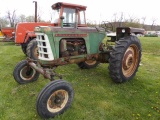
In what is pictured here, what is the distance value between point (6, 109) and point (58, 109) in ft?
3.52

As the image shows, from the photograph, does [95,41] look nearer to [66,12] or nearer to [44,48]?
[66,12]

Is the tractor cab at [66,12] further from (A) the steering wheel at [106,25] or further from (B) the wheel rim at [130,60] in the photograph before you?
(B) the wheel rim at [130,60]

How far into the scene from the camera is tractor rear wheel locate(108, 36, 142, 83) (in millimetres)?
4207

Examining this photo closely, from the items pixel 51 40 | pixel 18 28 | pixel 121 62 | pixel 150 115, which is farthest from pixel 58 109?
pixel 18 28

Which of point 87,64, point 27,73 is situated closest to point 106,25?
point 87,64

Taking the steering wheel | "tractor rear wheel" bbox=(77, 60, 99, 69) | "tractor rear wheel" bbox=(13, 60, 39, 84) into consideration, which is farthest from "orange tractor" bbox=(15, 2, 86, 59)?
"tractor rear wheel" bbox=(13, 60, 39, 84)

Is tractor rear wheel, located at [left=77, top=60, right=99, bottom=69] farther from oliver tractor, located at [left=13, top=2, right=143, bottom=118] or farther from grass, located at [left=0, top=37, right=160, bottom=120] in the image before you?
oliver tractor, located at [left=13, top=2, right=143, bottom=118]

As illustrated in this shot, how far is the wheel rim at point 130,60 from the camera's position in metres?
4.59

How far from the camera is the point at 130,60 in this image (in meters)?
4.75

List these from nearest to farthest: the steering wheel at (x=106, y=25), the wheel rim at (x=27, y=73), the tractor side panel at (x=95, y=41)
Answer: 1. the wheel rim at (x=27, y=73)
2. the tractor side panel at (x=95, y=41)
3. the steering wheel at (x=106, y=25)

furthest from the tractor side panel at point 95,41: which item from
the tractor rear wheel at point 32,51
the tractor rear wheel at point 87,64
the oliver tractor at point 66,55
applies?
the tractor rear wheel at point 32,51

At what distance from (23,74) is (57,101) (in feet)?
5.68

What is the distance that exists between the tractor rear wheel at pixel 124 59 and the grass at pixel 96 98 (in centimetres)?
27

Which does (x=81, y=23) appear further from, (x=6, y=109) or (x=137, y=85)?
(x=6, y=109)
